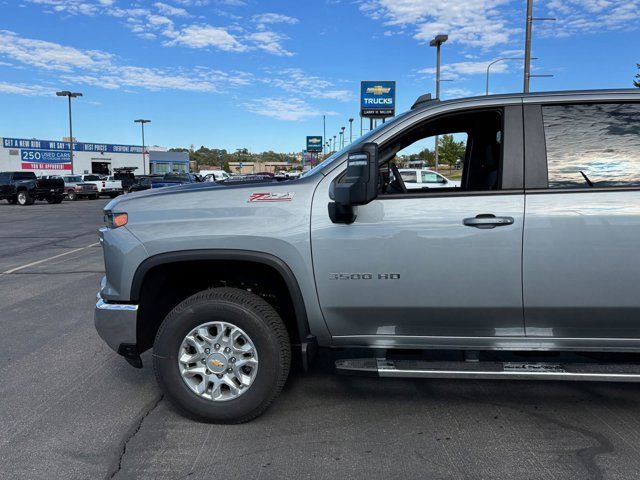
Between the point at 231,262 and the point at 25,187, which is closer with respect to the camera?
the point at 231,262

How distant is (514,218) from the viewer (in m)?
3.21

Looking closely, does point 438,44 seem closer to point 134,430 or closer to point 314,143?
point 134,430

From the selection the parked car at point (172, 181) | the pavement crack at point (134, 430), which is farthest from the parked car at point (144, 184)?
the pavement crack at point (134, 430)

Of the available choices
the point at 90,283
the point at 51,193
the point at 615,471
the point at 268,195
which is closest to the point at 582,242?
the point at 615,471

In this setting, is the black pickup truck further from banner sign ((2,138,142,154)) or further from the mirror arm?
banner sign ((2,138,142,154))

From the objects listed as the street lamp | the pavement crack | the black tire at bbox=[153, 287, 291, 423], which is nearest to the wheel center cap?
the black tire at bbox=[153, 287, 291, 423]

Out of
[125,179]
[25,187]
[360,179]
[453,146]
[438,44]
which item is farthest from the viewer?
[125,179]

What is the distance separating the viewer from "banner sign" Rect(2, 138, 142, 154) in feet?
199

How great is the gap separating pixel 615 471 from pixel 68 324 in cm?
535

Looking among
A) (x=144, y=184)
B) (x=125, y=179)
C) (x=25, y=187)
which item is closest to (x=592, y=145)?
(x=144, y=184)

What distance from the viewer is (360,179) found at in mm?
3080

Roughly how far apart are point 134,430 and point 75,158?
237ft

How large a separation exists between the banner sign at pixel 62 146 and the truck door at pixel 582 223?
67.2 m

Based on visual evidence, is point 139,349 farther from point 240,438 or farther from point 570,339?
point 570,339
